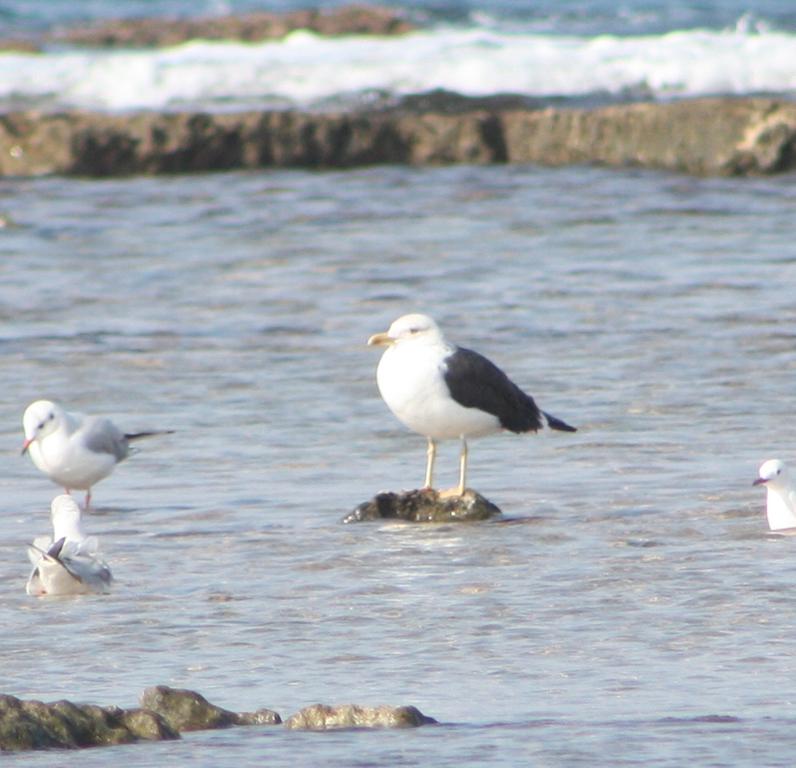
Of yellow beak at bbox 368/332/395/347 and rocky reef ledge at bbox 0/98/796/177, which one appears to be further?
rocky reef ledge at bbox 0/98/796/177

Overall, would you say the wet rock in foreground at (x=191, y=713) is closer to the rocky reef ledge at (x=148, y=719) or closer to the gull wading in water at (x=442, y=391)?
the rocky reef ledge at (x=148, y=719)

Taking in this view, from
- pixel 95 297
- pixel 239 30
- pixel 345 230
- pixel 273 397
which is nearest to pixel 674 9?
pixel 239 30

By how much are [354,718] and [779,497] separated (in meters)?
2.54

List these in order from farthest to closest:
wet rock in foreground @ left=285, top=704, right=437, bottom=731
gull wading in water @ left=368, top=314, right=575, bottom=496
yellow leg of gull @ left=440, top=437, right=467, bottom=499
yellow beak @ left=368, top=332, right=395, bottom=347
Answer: yellow beak @ left=368, top=332, right=395, bottom=347
gull wading in water @ left=368, top=314, right=575, bottom=496
yellow leg of gull @ left=440, top=437, right=467, bottom=499
wet rock in foreground @ left=285, top=704, right=437, bottom=731

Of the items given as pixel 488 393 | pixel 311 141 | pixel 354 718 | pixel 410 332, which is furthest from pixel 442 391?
pixel 311 141

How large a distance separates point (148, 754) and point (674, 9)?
32.9 meters

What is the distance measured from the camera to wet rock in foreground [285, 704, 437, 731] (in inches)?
179

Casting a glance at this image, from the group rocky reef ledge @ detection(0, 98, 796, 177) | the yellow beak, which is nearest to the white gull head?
the yellow beak

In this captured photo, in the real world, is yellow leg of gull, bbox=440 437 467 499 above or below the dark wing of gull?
below

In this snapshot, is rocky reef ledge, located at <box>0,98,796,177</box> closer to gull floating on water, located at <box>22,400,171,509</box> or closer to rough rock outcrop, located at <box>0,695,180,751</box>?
gull floating on water, located at <box>22,400,171,509</box>

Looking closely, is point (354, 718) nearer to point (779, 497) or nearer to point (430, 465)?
point (779, 497)

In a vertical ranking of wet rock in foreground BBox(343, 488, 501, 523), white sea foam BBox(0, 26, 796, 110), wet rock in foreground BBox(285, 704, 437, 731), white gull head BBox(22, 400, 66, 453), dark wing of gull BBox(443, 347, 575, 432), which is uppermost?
white sea foam BBox(0, 26, 796, 110)

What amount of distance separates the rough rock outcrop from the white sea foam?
58.7ft

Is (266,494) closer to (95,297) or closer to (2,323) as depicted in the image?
(2,323)
